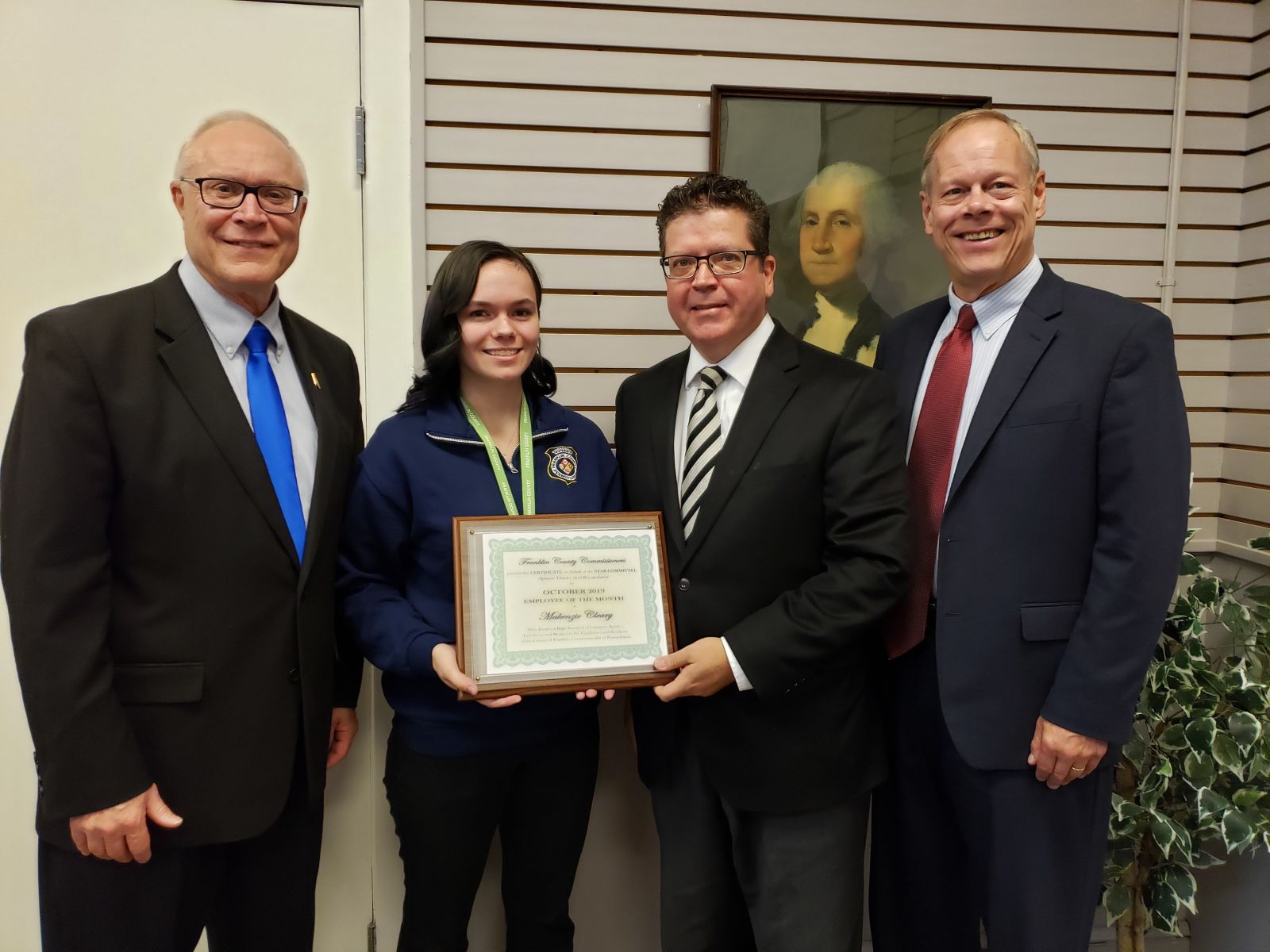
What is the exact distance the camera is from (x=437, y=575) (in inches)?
73.2

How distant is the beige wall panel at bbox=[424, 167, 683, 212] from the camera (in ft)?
7.88

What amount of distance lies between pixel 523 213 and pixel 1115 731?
2073 mm

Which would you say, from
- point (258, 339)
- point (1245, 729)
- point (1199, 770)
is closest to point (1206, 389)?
point (1245, 729)

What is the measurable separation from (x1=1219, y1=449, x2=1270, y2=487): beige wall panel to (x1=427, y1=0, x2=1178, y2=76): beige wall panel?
53.2 inches

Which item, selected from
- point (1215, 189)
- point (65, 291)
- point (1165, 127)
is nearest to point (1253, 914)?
point (1215, 189)

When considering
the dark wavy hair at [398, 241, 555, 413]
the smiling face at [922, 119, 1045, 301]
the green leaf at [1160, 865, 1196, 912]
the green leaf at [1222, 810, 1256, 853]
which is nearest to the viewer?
the smiling face at [922, 119, 1045, 301]

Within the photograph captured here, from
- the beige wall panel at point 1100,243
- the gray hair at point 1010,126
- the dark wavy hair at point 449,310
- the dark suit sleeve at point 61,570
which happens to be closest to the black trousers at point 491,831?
the dark suit sleeve at point 61,570

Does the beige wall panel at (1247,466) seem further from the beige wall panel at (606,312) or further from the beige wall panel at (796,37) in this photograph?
the beige wall panel at (606,312)

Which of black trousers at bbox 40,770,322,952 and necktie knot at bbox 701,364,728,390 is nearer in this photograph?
black trousers at bbox 40,770,322,952

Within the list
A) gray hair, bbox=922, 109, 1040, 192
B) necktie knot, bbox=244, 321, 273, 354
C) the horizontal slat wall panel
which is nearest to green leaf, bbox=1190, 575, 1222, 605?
the horizontal slat wall panel

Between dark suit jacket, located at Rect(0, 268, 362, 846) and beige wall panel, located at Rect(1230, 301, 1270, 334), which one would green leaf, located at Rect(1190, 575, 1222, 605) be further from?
dark suit jacket, located at Rect(0, 268, 362, 846)

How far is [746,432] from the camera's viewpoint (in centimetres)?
180

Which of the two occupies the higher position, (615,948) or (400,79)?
(400,79)

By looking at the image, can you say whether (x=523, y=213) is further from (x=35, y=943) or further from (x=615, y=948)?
(x=35, y=943)
